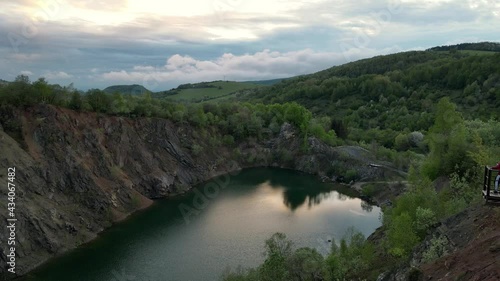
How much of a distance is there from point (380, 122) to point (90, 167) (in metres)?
89.8

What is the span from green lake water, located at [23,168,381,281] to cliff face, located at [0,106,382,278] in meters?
2.70

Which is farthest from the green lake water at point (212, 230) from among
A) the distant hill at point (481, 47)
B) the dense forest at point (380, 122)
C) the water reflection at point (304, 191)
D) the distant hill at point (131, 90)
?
the distant hill at point (481, 47)

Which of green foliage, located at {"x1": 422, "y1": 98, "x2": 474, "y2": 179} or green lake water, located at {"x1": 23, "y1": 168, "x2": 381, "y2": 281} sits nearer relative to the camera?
green foliage, located at {"x1": 422, "y1": 98, "x2": 474, "y2": 179}

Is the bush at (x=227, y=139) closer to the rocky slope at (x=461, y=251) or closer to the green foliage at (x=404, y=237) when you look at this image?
the green foliage at (x=404, y=237)

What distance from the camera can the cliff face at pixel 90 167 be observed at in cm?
4841

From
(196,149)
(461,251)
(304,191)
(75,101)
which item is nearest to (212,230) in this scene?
(304,191)

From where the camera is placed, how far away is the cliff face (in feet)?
159

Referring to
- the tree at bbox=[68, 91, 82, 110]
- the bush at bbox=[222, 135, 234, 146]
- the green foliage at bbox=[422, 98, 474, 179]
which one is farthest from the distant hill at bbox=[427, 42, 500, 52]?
the tree at bbox=[68, 91, 82, 110]

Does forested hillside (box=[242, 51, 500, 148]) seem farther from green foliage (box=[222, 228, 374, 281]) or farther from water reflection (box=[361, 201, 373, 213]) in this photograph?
green foliage (box=[222, 228, 374, 281])

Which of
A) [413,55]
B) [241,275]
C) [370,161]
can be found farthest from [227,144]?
[413,55]

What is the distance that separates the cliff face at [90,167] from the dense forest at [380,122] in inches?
104

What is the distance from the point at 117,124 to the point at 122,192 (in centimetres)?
1438

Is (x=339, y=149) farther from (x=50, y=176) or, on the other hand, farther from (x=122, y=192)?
(x=50, y=176)

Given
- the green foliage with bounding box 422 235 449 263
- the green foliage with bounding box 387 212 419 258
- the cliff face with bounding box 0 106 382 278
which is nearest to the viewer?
the green foliage with bounding box 422 235 449 263
